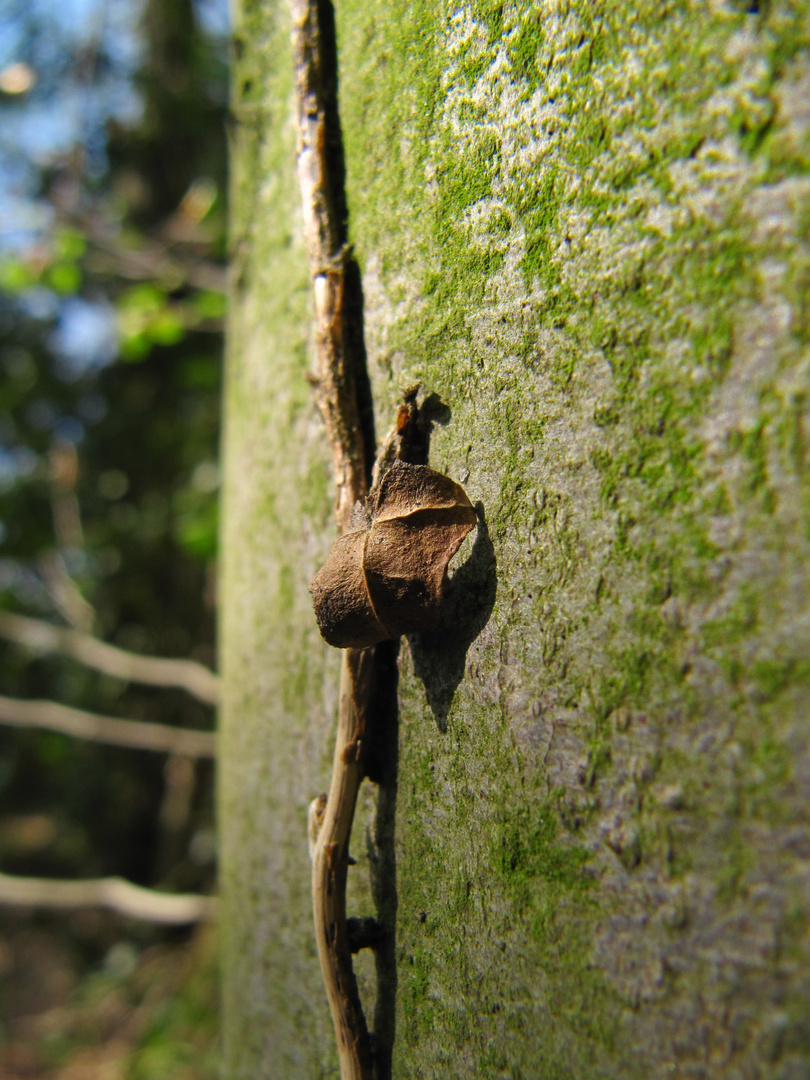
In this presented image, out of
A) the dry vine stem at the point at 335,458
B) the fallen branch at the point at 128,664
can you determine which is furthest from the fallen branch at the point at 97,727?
the dry vine stem at the point at 335,458

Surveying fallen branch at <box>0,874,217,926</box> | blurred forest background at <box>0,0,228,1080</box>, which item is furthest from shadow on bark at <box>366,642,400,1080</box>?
blurred forest background at <box>0,0,228,1080</box>

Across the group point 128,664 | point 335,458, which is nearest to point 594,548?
point 335,458

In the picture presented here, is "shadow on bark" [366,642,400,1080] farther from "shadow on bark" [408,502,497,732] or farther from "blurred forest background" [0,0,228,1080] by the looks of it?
"blurred forest background" [0,0,228,1080]

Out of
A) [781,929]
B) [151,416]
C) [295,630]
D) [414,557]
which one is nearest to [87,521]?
[151,416]

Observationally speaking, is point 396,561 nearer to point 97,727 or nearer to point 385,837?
point 385,837

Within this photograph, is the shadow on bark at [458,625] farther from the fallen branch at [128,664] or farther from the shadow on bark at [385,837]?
the fallen branch at [128,664]

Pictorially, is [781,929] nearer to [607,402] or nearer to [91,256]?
[607,402]
